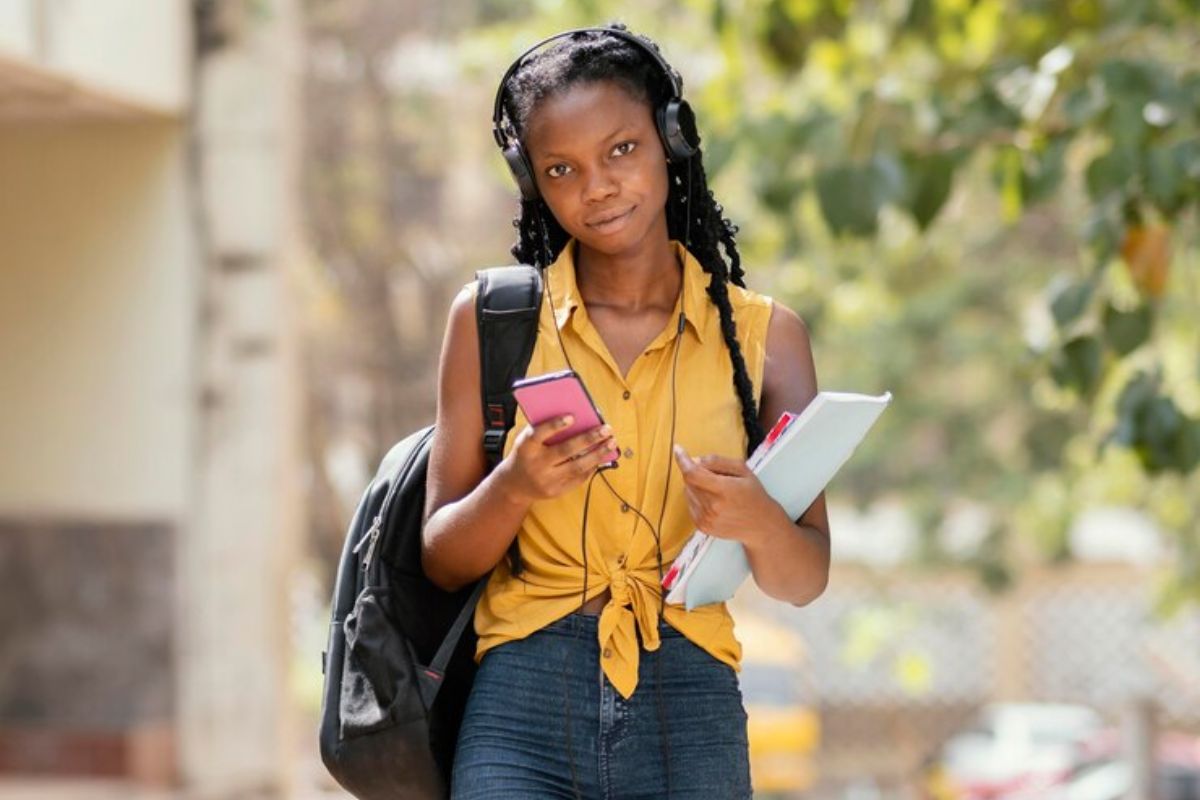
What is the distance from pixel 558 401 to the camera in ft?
8.47

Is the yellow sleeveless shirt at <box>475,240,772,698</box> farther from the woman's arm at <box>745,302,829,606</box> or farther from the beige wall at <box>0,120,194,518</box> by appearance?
the beige wall at <box>0,120,194,518</box>

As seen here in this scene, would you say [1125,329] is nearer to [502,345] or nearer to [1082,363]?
[1082,363]

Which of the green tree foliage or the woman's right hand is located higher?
the green tree foliage

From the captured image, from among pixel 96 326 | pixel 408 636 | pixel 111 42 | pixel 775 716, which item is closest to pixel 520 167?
pixel 408 636

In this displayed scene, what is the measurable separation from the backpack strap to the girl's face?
12cm

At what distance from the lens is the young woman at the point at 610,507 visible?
276 cm

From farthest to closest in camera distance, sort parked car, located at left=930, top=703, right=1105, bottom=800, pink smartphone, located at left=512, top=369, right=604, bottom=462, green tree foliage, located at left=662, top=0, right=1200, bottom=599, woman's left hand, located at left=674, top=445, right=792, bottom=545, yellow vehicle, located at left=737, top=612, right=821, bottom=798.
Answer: yellow vehicle, located at left=737, top=612, right=821, bottom=798 < parked car, located at left=930, top=703, right=1105, bottom=800 < green tree foliage, located at left=662, top=0, right=1200, bottom=599 < woman's left hand, located at left=674, top=445, right=792, bottom=545 < pink smartphone, located at left=512, top=369, right=604, bottom=462

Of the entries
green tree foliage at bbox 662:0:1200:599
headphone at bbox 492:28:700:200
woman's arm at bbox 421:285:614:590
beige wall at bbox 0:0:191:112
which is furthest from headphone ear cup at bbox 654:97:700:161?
beige wall at bbox 0:0:191:112

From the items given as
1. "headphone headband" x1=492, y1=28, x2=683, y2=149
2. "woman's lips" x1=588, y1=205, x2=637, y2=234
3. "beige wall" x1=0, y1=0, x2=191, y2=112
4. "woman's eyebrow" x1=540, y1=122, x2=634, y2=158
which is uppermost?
"beige wall" x1=0, y1=0, x2=191, y2=112

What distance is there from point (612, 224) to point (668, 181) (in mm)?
188

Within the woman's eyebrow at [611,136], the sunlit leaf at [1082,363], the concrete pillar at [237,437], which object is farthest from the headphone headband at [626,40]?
the concrete pillar at [237,437]

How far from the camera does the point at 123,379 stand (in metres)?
8.28

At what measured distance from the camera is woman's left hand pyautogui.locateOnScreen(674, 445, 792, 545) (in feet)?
8.72

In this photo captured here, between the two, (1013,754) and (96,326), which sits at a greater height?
(96,326)
